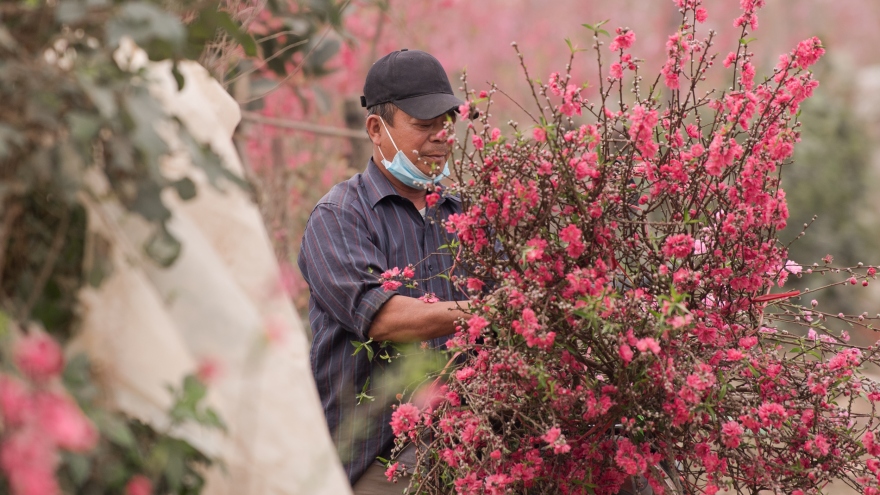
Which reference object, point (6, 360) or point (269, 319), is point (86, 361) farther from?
point (269, 319)

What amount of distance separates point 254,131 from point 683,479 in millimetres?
5530

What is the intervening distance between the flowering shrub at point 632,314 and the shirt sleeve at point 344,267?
0.45 m

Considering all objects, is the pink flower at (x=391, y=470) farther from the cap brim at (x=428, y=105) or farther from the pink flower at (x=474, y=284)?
the cap brim at (x=428, y=105)

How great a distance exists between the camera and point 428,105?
3.34 meters

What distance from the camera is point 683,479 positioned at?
2635 mm

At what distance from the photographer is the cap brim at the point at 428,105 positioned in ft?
10.8

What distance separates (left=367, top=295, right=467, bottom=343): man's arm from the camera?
280 centimetres

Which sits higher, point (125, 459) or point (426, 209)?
point (426, 209)

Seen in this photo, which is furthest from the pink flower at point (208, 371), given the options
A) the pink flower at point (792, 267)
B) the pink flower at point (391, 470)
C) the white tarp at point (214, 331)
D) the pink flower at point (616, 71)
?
the pink flower at point (792, 267)

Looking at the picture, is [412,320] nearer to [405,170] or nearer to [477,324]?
[477,324]

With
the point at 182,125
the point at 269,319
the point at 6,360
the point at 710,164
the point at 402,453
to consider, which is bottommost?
the point at 402,453

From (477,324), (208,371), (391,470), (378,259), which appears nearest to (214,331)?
(208,371)

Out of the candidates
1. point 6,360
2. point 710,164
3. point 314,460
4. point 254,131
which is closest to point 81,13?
point 6,360

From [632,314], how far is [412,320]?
80cm
